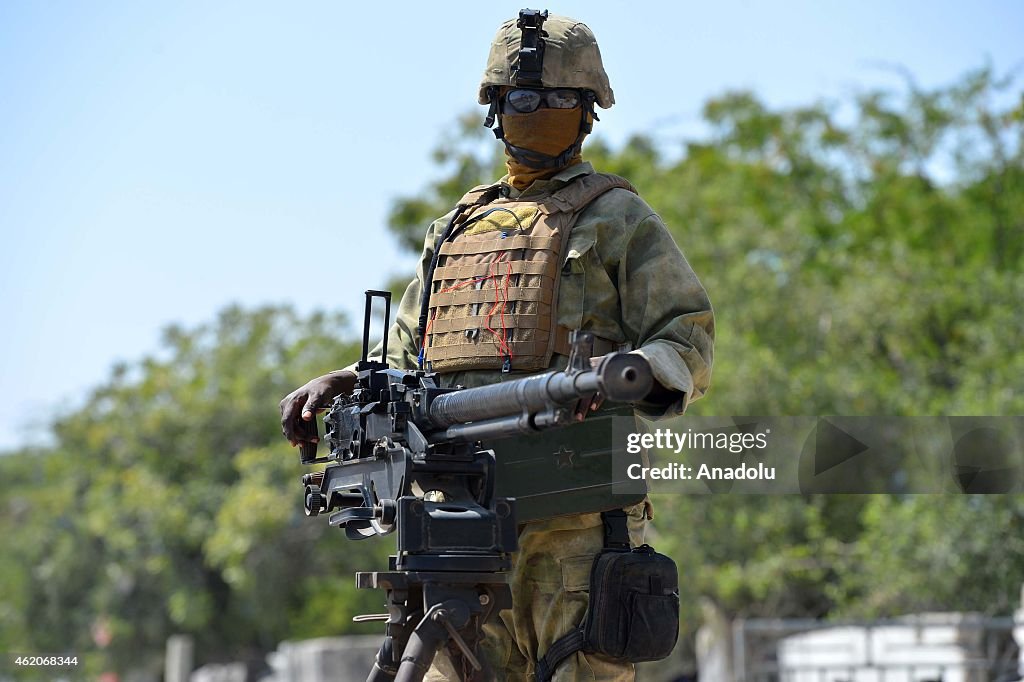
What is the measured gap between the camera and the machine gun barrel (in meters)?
3.16

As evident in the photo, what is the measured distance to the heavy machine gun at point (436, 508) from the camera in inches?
137

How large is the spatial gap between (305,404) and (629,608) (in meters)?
1.09

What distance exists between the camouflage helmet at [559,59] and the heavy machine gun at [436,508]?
37.8 inches

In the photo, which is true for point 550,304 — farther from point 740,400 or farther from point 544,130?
point 740,400

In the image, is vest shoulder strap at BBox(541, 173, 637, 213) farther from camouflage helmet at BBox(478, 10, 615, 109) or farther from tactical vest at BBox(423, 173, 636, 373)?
camouflage helmet at BBox(478, 10, 615, 109)

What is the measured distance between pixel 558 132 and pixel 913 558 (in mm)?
11140

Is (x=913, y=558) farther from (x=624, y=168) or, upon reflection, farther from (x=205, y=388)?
(x=205, y=388)

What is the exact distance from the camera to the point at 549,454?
4.07 m

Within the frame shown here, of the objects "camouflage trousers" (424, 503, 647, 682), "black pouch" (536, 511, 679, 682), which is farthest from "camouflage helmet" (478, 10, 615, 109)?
"black pouch" (536, 511, 679, 682)

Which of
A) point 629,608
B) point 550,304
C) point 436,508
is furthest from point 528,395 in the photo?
point 629,608

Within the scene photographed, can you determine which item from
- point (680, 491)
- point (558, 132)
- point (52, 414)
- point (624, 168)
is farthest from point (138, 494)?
point (558, 132)

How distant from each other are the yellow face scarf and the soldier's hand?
870 mm

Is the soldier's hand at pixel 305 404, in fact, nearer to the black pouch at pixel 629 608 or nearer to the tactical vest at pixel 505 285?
the tactical vest at pixel 505 285

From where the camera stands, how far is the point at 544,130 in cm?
423
